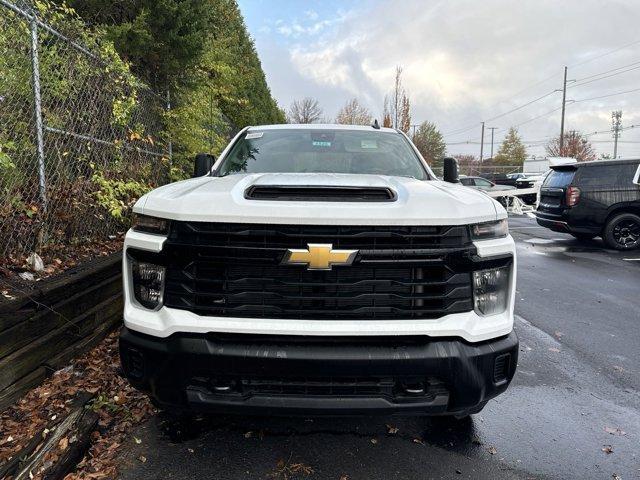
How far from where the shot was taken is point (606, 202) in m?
10.0

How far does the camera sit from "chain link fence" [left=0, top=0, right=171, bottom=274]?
362 cm

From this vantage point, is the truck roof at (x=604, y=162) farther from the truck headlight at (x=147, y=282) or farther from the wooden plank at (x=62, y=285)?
the truck headlight at (x=147, y=282)

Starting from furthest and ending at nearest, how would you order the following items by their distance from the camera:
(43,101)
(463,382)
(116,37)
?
(116,37), (43,101), (463,382)

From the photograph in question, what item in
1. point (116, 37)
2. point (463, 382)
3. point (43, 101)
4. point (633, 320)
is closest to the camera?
point (463, 382)

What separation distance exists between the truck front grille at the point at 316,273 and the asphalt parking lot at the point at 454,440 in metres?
0.89

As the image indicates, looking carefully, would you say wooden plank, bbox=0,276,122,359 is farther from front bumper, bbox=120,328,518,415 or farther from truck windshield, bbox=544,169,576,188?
truck windshield, bbox=544,169,576,188

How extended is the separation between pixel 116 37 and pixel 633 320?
676cm

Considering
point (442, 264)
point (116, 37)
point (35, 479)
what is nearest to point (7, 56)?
point (116, 37)

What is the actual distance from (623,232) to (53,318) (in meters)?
10.8

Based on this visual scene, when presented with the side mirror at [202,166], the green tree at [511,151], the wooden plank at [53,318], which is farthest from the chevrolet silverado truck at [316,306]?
the green tree at [511,151]

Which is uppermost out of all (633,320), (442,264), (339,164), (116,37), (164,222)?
(116,37)

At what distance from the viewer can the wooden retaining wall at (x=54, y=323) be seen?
2.82 metres

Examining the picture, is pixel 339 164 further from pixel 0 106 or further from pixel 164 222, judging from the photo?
pixel 0 106

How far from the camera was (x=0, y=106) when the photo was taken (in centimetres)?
347
